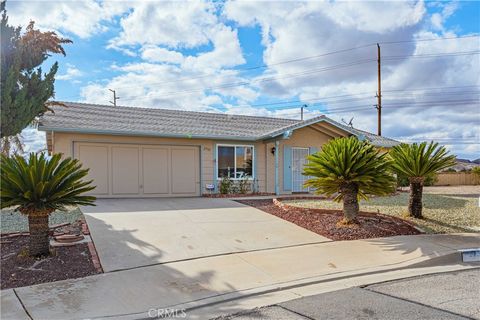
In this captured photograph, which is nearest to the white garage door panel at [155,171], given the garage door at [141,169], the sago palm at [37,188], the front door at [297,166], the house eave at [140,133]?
the garage door at [141,169]

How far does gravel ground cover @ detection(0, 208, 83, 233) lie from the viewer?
8406mm

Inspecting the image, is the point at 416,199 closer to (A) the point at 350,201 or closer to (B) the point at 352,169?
(A) the point at 350,201

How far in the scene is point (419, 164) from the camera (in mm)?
10703

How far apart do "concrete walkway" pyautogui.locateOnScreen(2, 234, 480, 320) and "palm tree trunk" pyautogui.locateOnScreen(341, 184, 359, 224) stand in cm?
142

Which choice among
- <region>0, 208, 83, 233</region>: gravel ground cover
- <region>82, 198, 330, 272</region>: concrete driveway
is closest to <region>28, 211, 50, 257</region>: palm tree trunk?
<region>82, 198, 330, 272</region>: concrete driveway

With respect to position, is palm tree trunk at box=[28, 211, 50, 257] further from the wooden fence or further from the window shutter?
the wooden fence

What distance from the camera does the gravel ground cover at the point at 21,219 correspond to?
841 cm

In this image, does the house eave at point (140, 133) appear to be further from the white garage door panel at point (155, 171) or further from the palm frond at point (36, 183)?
the palm frond at point (36, 183)

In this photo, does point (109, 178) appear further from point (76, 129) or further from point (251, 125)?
point (251, 125)

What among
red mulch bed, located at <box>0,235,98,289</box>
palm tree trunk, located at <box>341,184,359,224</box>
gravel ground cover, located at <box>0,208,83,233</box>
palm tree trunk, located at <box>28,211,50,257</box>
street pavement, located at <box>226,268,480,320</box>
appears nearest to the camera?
street pavement, located at <box>226,268,480,320</box>

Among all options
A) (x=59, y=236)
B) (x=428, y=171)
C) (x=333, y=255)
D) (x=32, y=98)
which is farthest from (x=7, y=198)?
(x=428, y=171)

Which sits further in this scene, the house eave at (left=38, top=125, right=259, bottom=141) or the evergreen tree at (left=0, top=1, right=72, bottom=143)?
the house eave at (left=38, top=125, right=259, bottom=141)

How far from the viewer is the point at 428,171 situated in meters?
10.8

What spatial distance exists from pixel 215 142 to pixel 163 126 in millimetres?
2254
